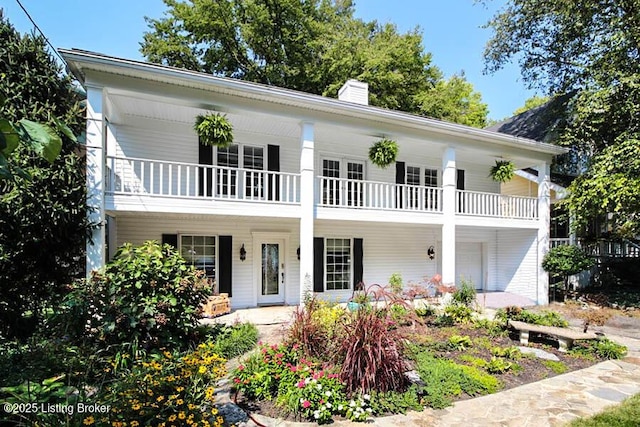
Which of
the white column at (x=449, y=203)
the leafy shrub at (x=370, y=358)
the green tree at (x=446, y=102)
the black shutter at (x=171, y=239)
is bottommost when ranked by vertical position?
the leafy shrub at (x=370, y=358)

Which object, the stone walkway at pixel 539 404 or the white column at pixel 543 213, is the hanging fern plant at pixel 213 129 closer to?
the stone walkway at pixel 539 404

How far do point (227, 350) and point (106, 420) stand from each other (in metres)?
3.08

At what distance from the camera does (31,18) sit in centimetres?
702

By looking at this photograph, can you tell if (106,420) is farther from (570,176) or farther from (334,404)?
(570,176)

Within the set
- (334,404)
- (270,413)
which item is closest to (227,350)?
(270,413)

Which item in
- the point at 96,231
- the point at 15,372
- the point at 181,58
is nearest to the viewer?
the point at 15,372

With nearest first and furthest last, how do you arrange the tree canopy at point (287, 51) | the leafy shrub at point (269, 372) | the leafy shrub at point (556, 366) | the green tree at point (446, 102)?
1. the leafy shrub at point (269, 372)
2. the leafy shrub at point (556, 366)
3. the tree canopy at point (287, 51)
4. the green tree at point (446, 102)

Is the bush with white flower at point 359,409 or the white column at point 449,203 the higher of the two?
the white column at point 449,203

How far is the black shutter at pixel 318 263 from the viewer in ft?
34.8

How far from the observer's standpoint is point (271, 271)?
10.5 m

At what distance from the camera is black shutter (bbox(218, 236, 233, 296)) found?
9.56 meters

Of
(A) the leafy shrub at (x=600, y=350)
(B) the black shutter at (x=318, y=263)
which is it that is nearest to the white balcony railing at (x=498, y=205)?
(B) the black shutter at (x=318, y=263)

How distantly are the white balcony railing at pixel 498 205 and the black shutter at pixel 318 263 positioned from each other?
4802mm

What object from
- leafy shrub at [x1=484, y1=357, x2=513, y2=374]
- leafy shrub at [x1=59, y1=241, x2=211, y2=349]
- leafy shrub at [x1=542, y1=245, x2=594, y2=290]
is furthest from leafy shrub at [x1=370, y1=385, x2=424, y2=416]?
leafy shrub at [x1=542, y1=245, x2=594, y2=290]
